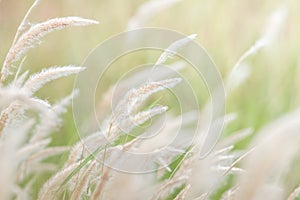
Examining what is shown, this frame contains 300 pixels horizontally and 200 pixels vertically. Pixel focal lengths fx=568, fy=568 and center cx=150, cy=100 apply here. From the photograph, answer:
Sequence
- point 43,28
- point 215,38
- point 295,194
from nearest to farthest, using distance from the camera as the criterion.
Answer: point 43,28 < point 295,194 < point 215,38

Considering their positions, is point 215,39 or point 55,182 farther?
point 215,39

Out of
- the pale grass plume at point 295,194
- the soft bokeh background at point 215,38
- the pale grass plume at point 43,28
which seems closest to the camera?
the pale grass plume at point 43,28

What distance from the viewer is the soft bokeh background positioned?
1.55 meters

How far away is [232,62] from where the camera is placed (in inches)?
67.9

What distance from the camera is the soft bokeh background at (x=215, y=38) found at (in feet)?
5.09

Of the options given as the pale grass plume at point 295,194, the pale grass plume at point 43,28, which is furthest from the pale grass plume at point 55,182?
the pale grass plume at point 295,194

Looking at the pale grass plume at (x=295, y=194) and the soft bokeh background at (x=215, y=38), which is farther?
the soft bokeh background at (x=215, y=38)

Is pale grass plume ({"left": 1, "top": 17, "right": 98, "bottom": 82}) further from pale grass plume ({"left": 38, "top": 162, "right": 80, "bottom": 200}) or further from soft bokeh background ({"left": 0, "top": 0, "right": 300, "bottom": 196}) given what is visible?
soft bokeh background ({"left": 0, "top": 0, "right": 300, "bottom": 196})

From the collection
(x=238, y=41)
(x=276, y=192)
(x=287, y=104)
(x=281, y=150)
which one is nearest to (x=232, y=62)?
(x=238, y=41)

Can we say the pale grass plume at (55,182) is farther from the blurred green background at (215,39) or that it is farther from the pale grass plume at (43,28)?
the blurred green background at (215,39)

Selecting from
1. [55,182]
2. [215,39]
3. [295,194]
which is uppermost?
[215,39]

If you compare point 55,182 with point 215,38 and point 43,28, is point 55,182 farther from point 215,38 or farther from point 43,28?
point 215,38

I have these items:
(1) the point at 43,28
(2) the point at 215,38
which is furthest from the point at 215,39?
(1) the point at 43,28

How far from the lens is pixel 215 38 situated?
174 centimetres
